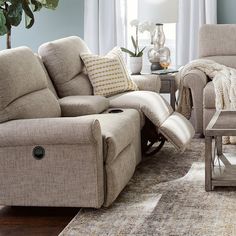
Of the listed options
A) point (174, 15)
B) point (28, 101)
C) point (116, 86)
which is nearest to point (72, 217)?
point (28, 101)

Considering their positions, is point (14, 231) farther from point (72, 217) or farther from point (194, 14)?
point (194, 14)

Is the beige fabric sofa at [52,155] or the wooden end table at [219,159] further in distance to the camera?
the wooden end table at [219,159]

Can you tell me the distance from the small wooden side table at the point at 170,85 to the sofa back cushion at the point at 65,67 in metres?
0.90

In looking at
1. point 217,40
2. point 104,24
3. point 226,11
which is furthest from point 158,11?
point 104,24

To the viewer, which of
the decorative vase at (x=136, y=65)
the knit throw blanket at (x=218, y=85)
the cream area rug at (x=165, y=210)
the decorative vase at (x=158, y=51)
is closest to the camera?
the cream area rug at (x=165, y=210)

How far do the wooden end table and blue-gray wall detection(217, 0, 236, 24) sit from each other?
2.40m

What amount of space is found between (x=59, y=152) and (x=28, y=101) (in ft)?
1.68

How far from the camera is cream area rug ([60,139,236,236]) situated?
130 inches

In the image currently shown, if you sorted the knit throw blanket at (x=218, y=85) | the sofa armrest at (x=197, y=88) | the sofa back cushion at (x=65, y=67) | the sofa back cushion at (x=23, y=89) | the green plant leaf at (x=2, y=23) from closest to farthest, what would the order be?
the sofa back cushion at (x=23, y=89)
the sofa back cushion at (x=65, y=67)
the green plant leaf at (x=2, y=23)
the knit throw blanket at (x=218, y=85)
the sofa armrest at (x=197, y=88)

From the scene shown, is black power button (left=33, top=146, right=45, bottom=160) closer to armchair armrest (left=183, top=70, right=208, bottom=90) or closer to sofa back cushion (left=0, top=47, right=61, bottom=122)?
sofa back cushion (left=0, top=47, right=61, bottom=122)

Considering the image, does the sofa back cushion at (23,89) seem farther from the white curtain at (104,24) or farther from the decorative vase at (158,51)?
the white curtain at (104,24)

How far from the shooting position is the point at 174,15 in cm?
593

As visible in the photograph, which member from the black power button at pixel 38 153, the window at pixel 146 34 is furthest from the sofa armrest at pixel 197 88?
the black power button at pixel 38 153

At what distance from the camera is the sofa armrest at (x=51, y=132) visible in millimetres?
3461
